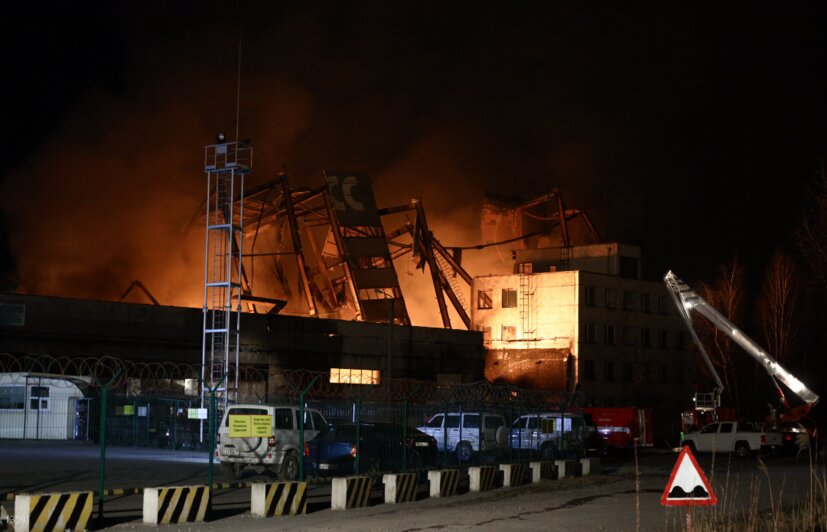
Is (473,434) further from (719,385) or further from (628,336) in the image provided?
(628,336)

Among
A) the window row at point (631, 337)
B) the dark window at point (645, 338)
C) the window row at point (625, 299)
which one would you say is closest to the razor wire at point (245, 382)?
the window row at point (631, 337)

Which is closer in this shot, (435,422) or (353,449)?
(353,449)

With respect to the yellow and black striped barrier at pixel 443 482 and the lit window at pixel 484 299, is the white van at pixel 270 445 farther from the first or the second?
the lit window at pixel 484 299

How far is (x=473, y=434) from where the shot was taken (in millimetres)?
31594

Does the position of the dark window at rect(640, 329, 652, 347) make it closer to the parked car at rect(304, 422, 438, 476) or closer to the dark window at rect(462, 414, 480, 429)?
the dark window at rect(462, 414, 480, 429)

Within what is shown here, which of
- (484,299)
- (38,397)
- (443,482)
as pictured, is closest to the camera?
(443,482)

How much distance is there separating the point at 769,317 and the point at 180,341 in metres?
39.2

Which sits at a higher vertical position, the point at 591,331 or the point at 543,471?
the point at 591,331

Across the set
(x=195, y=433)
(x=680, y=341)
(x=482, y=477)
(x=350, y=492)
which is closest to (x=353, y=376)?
(x=195, y=433)

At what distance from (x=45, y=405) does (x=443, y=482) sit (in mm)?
26996

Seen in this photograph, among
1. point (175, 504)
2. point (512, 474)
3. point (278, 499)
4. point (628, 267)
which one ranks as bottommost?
point (512, 474)

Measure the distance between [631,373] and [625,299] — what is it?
5576 mm

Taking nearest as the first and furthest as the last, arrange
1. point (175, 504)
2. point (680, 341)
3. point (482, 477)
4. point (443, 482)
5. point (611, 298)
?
point (175, 504), point (443, 482), point (482, 477), point (611, 298), point (680, 341)

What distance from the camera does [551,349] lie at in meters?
75.1
